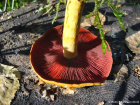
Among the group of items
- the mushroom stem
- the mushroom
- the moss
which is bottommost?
the moss

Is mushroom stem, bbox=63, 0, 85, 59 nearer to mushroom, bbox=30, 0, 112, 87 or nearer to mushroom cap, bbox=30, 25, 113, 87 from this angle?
mushroom, bbox=30, 0, 112, 87

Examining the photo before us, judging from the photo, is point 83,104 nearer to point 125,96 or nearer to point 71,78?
point 71,78

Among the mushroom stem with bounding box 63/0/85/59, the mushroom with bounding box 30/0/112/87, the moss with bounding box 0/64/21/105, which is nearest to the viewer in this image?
the mushroom stem with bounding box 63/0/85/59

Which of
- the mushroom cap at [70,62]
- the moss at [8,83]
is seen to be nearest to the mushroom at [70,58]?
the mushroom cap at [70,62]

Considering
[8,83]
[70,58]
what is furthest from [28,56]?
[70,58]

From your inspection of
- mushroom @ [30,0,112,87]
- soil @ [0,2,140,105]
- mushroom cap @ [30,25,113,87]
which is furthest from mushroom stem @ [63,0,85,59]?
soil @ [0,2,140,105]

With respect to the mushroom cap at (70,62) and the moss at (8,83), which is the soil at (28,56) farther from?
the mushroom cap at (70,62)

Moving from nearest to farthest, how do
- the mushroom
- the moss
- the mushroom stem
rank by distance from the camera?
1. the mushroom stem
2. the mushroom
3. the moss
